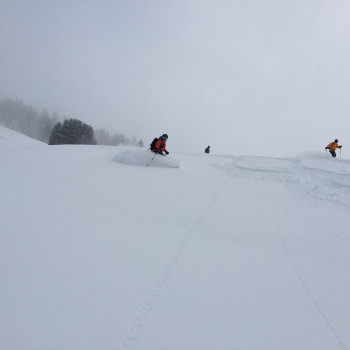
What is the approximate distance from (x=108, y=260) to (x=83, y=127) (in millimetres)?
39694

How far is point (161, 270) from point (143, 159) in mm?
10672

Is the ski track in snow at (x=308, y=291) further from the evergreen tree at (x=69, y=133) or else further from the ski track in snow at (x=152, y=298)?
the evergreen tree at (x=69, y=133)

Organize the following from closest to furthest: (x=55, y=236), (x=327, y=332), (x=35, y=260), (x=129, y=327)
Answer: (x=129, y=327) → (x=327, y=332) → (x=35, y=260) → (x=55, y=236)

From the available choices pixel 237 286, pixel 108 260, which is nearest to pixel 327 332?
pixel 237 286

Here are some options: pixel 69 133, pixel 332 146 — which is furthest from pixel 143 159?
pixel 69 133

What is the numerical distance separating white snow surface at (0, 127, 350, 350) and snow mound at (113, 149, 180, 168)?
5.03m

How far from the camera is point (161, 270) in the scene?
14.2 feet

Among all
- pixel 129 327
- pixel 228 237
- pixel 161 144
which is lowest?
pixel 129 327

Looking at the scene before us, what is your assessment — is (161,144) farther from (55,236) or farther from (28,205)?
(55,236)

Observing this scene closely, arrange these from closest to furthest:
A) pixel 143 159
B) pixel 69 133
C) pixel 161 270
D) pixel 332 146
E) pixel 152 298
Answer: pixel 152 298
pixel 161 270
pixel 143 159
pixel 332 146
pixel 69 133

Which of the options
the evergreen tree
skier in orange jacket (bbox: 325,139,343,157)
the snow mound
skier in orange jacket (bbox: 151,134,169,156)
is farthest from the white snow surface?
the evergreen tree

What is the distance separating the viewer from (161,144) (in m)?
15.1

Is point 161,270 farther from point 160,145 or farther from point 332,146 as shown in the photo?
point 332,146

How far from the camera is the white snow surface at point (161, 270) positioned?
3.03m
